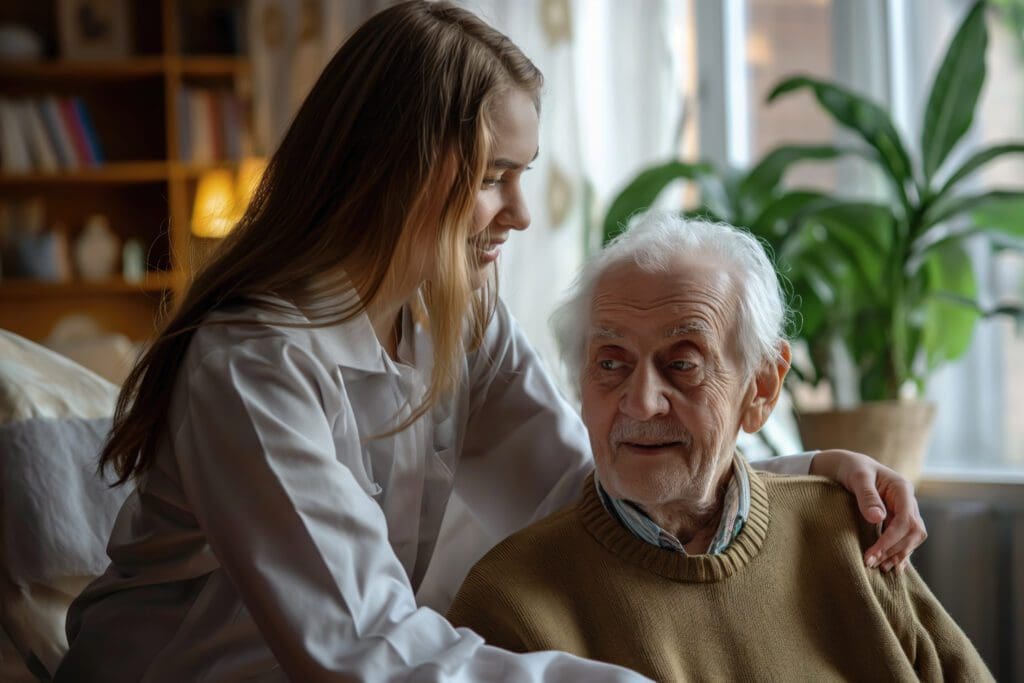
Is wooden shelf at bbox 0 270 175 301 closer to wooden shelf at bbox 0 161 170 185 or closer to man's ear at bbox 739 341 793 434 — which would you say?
wooden shelf at bbox 0 161 170 185

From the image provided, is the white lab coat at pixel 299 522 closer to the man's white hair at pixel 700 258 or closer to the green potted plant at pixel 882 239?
the man's white hair at pixel 700 258

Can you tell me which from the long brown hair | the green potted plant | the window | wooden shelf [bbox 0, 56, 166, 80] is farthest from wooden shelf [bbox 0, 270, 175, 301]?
the long brown hair

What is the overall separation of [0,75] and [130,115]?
0.52m

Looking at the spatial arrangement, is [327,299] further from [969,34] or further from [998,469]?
[998,469]

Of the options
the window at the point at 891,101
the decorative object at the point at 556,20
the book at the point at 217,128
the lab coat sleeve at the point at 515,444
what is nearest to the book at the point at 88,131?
the book at the point at 217,128

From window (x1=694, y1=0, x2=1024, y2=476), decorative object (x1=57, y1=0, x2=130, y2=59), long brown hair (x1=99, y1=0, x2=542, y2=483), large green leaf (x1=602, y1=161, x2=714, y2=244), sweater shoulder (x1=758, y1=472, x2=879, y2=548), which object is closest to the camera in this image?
long brown hair (x1=99, y1=0, x2=542, y2=483)

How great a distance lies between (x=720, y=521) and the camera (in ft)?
4.89

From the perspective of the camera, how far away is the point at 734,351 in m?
1.48

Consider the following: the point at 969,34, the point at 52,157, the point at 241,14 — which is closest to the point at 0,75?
the point at 52,157

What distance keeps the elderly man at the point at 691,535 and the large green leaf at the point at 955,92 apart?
1223 millimetres

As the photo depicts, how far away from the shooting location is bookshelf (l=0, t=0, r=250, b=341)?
15.3ft

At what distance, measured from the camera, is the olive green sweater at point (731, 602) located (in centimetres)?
137

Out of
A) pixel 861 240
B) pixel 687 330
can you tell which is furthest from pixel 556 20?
pixel 687 330

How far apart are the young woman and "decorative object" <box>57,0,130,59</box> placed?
3.62 metres
